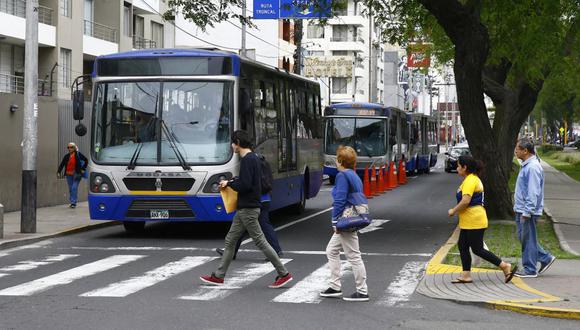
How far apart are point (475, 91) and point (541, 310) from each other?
40.9 ft

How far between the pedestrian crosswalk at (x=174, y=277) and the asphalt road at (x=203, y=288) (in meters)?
0.01

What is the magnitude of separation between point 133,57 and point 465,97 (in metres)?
7.85

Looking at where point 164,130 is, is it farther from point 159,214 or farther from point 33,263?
point 33,263

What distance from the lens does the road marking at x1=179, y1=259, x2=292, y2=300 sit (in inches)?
440

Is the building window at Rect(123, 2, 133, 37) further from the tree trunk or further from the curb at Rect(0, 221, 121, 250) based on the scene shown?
the tree trunk

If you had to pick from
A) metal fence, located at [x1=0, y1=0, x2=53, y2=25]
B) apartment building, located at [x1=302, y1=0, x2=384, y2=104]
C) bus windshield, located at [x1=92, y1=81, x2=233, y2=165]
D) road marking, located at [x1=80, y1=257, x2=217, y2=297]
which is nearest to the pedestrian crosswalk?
road marking, located at [x1=80, y1=257, x2=217, y2=297]

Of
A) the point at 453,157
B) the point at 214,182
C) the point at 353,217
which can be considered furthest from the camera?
the point at 453,157

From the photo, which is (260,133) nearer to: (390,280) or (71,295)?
(390,280)

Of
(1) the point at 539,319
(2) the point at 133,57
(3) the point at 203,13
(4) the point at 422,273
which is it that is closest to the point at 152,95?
(2) the point at 133,57

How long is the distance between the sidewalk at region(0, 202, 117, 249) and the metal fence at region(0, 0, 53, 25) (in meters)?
10.4

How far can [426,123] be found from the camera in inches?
2264

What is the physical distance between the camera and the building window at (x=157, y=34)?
46631mm

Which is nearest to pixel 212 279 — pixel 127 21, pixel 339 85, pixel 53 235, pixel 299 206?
pixel 53 235

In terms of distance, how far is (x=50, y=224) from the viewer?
20.4 m
